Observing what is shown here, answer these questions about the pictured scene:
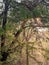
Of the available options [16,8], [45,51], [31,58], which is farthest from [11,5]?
[31,58]

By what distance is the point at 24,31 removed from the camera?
4.27 m

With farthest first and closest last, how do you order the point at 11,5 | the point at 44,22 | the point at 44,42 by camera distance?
1. the point at 44,42
2. the point at 44,22
3. the point at 11,5

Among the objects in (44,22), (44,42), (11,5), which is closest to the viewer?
(11,5)

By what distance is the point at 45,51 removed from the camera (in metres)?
4.21

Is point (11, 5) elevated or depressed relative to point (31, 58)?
elevated

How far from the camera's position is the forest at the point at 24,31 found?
386 centimetres

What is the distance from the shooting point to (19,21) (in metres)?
3.95

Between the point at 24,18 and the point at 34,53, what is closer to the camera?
the point at 24,18

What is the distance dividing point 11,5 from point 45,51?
95 cm

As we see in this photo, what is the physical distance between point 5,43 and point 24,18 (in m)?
0.59

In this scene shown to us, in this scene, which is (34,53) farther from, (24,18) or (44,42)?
(24,18)

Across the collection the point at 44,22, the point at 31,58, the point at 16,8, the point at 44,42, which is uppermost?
the point at 16,8

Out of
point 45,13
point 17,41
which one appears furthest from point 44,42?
point 45,13

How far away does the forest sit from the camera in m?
3.86
